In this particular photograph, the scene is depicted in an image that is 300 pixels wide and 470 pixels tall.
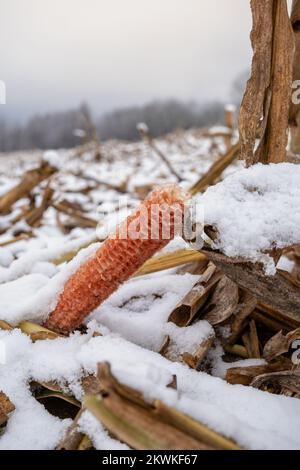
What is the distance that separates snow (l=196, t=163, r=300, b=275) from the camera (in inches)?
25.1

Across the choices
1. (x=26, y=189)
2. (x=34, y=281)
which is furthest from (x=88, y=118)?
(x=34, y=281)

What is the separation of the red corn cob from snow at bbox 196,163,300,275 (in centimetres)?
6

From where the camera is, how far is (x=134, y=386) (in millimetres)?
529

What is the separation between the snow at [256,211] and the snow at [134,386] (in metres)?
0.22

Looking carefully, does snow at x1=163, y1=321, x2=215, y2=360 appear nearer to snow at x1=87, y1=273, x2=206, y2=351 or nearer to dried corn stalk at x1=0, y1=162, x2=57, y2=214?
snow at x1=87, y1=273, x2=206, y2=351

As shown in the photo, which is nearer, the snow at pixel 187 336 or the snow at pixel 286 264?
the snow at pixel 187 336

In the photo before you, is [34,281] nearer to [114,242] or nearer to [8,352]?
[8,352]

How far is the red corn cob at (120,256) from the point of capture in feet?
2.19

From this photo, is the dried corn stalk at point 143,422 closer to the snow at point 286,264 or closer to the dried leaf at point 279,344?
the dried leaf at point 279,344

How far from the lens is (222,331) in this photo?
0.93 meters

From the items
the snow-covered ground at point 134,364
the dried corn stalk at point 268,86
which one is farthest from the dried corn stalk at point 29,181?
the dried corn stalk at point 268,86

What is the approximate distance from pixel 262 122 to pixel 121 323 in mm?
504

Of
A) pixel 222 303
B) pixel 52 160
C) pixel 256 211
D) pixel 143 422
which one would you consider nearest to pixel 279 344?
pixel 222 303

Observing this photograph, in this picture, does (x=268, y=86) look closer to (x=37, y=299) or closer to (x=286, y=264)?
(x=286, y=264)
